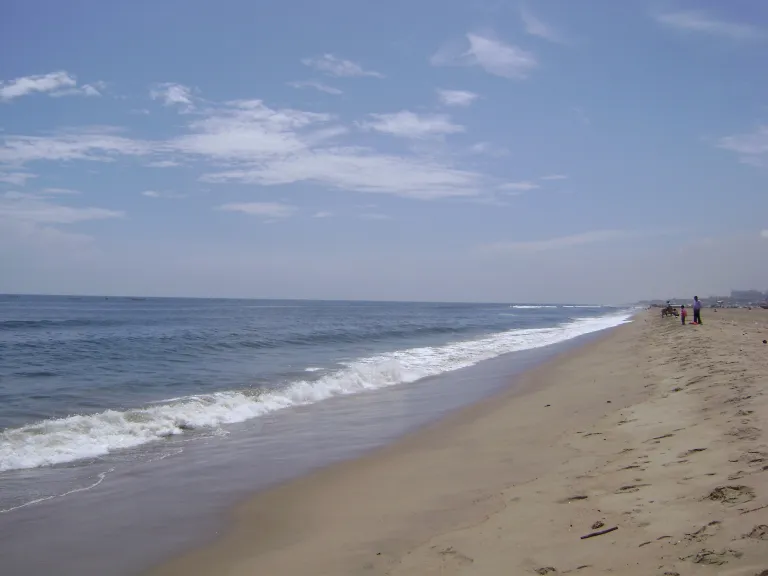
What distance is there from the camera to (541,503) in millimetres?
5789

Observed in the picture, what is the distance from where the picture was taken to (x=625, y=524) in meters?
4.74

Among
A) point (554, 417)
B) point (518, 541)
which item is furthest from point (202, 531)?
point (554, 417)

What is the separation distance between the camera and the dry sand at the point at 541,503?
169 inches

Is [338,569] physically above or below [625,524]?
below

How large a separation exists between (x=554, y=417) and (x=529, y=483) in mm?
4537

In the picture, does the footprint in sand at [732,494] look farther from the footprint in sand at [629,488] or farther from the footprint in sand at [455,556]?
the footprint in sand at [455,556]

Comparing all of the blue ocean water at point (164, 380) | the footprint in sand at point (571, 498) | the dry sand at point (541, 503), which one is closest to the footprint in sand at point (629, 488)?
the dry sand at point (541, 503)

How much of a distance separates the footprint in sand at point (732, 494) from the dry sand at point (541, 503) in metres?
0.02

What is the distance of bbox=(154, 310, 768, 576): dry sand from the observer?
429 centimetres

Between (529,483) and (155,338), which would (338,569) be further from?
(155,338)

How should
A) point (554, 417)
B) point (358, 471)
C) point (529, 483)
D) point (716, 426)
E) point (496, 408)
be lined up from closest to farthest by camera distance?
point (529, 483)
point (716, 426)
point (358, 471)
point (554, 417)
point (496, 408)

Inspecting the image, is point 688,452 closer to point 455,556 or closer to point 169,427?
point 455,556

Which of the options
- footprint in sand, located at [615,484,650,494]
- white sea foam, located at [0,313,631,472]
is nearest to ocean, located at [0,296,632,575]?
white sea foam, located at [0,313,631,472]

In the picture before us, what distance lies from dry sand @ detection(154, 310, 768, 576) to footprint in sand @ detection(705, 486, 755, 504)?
18 millimetres
